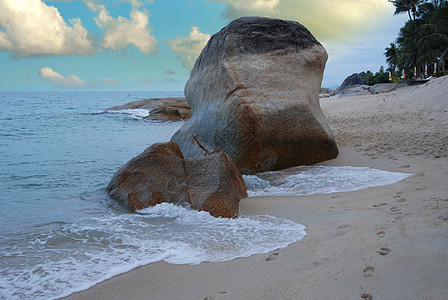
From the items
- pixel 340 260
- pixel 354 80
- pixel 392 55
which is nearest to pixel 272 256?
pixel 340 260

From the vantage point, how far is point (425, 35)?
3794cm

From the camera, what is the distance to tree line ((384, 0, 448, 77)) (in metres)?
33.5

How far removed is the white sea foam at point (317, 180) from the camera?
5543 millimetres

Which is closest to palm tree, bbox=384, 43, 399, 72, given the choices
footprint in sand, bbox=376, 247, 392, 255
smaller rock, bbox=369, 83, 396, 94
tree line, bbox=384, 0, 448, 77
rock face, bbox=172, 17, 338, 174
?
tree line, bbox=384, 0, 448, 77

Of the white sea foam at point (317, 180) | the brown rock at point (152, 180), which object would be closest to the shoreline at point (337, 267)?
the white sea foam at point (317, 180)

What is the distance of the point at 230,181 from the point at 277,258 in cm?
208

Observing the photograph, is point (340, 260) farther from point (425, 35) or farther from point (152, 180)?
point (425, 35)

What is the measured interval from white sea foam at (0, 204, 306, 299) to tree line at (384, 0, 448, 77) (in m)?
34.7

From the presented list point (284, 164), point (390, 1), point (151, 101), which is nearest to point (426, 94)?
point (284, 164)

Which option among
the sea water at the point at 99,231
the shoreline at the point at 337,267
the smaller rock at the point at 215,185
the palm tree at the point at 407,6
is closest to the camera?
the shoreline at the point at 337,267

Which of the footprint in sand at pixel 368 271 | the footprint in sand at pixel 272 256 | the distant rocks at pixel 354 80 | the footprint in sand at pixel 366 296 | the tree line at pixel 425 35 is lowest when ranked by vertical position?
the footprint in sand at pixel 272 256

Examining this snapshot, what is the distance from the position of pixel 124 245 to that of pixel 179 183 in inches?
60.5

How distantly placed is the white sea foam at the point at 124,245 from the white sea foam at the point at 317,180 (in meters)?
1.44

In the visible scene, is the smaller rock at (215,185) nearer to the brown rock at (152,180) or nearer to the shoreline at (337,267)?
the brown rock at (152,180)
